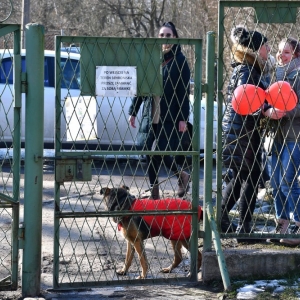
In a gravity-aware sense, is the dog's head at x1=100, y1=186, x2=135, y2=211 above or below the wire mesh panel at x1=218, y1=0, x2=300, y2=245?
below

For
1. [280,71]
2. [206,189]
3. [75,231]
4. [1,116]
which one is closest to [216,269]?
[206,189]

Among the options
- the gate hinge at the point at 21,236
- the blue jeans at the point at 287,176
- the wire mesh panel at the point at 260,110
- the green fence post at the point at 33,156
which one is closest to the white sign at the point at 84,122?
the green fence post at the point at 33,156

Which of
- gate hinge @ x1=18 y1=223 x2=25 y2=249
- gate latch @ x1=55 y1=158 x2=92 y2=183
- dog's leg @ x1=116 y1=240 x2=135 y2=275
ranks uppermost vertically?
gate latch @ x1=55 y1=158 x2=92 y2=183

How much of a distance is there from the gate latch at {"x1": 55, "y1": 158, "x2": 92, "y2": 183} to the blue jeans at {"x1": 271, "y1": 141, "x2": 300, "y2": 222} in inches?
55.7

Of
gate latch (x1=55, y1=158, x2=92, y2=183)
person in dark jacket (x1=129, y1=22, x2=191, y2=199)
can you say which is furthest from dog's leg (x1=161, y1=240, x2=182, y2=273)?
gate latch (x1=55, y1=158, x2=92, y2=183)

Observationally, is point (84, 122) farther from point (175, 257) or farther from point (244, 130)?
point (244, 130)

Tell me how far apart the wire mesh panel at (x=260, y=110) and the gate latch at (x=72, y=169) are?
93 centimetres

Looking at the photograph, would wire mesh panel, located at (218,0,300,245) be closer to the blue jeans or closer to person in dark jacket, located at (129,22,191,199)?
the blue jeans

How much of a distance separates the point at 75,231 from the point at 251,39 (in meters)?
2.55

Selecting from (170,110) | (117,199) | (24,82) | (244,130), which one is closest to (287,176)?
(244,130)

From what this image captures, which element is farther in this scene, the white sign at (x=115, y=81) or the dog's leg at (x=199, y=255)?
the dog's leg at (x=199, y=255)

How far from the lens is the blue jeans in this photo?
501 centimetres

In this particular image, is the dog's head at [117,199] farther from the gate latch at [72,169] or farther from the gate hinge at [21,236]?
the gate hinge at [21,236]

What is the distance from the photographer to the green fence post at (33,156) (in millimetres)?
4270
